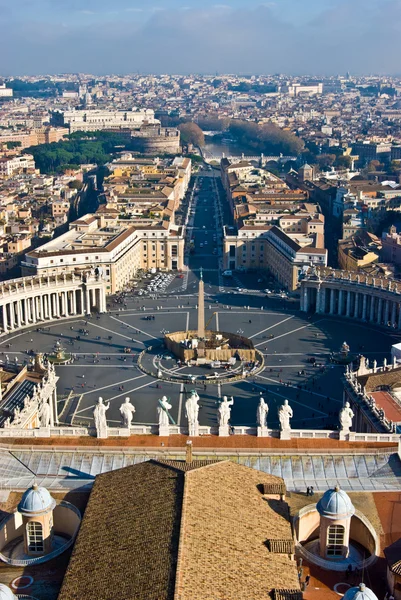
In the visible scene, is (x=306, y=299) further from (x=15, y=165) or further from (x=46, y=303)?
(x=15, y=165)

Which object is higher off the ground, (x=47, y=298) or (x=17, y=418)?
(x=17, y=418)

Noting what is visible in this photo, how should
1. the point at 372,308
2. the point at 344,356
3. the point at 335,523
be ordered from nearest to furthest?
1. the point at 335,523
2. the point at 344,356
3. the point at 372,308

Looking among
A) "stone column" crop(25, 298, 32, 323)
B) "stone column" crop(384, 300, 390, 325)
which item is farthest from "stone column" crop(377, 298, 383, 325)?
"stone column" crop(25, 298, 32, 323)

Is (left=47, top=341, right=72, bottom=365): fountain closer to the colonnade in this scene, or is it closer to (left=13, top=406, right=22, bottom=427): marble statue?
(left=13, top=406, right=22, bottom=427): marble statue

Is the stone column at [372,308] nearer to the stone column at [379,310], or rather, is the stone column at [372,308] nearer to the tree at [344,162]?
the stone column at [379,310]

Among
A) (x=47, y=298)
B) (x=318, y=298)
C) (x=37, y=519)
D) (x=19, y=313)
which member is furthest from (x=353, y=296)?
(x=37, y=519)

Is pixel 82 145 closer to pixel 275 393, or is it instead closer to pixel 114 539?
pixel 275 393

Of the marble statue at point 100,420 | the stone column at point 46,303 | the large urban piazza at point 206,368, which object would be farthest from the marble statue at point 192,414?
the stone column at point 46,303
